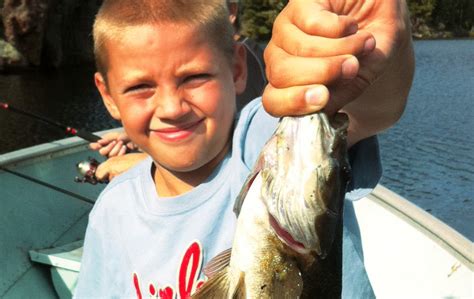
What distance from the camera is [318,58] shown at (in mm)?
1184

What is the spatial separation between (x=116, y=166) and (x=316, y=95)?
315 centimetres

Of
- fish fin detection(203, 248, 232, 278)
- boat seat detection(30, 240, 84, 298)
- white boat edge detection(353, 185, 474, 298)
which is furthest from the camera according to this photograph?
boat seat detection(30, 240, 84, 298)

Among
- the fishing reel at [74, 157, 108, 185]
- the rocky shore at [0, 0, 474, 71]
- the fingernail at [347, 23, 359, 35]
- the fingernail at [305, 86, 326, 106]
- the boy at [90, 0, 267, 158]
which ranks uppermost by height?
the fingernail at [347, 23, 359, 35]

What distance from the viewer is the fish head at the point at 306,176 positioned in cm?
124

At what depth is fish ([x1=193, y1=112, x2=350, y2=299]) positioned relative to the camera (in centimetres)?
126

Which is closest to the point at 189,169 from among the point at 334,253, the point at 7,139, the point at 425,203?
the point at 334,253

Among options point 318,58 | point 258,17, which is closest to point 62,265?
point 318,58

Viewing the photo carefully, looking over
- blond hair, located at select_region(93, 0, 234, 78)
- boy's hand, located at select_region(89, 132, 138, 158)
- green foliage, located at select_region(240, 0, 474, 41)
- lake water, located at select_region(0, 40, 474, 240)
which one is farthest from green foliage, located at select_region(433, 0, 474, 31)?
blond hair, located at select_region(93, 0, 234, 78)

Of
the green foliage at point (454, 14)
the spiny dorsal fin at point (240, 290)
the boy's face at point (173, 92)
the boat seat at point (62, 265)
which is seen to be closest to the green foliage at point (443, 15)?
the green foliage at point (454, 14)

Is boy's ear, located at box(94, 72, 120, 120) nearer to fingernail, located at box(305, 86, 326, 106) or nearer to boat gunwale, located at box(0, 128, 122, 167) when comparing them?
fingernail, located at box(305, 86, 326, 106)

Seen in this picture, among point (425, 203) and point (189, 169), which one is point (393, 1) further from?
point (425, 203)

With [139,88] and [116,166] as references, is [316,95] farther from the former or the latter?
[116,166]

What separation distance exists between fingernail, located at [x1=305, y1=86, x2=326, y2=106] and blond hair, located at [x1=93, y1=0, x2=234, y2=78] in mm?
1004

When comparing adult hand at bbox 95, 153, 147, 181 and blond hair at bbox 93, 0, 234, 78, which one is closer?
blond hair at bbox 93, 0, 234, 78
